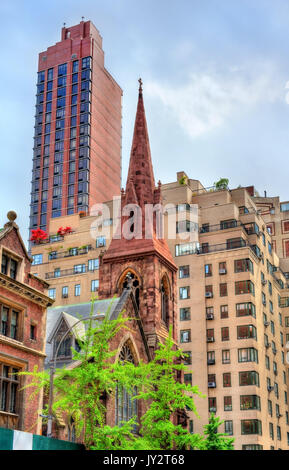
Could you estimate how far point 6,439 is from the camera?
2678 centimetres

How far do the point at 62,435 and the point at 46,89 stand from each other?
407ft

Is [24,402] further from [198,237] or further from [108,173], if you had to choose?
[108,173]

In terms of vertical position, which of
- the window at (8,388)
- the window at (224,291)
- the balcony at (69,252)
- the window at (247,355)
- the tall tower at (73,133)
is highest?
the tall tower at (73,133)

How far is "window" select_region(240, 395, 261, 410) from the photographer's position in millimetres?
75938

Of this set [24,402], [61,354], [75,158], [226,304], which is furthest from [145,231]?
[75,158]

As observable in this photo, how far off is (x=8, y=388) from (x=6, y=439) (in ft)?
26.9

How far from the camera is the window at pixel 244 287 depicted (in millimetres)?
80625

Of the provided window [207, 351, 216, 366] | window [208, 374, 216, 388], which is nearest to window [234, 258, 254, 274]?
window [207, 351, 216, 366]

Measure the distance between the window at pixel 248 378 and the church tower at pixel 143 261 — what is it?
58.6 ft

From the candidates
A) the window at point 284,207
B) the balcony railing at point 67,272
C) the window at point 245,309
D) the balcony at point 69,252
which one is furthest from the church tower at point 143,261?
the window at point 284,207

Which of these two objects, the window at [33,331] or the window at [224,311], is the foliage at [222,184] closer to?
the window at [224,311]

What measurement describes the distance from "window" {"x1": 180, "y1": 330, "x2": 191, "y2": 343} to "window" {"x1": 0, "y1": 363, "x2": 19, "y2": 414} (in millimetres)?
47896

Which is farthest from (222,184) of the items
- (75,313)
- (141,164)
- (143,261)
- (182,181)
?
(75,313)

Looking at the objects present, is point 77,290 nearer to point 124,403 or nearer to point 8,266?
point 124,403
